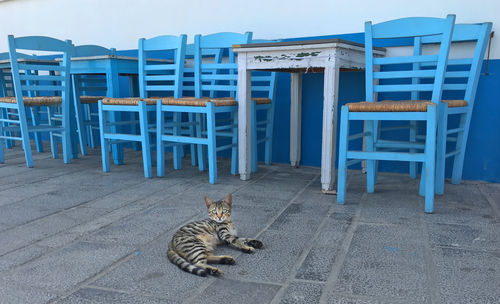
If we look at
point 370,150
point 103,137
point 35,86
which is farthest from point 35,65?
point 370,150

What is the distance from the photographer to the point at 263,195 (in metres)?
2.47

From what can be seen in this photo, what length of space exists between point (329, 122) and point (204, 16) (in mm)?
1880

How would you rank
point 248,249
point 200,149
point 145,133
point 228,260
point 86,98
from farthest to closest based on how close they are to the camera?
point 86,98 < point 200,149 < point 145,133 < point 248,249 < point 228,260

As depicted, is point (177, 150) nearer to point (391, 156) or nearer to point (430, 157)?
point (391, 156)

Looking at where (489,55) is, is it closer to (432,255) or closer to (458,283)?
(432,255)

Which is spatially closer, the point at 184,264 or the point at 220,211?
the point at 184,264

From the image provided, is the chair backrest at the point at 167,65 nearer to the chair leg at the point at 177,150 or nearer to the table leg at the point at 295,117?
the chair leg at the point at 177,150

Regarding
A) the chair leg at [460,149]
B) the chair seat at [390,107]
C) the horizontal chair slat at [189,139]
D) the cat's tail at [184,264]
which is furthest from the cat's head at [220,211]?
the chair leg at [460,149]

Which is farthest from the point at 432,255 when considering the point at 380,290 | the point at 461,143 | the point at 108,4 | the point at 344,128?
the point at 108,4

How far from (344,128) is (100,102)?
1840 mm

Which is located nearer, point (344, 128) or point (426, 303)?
point (426, 303)

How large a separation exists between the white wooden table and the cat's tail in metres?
1.24

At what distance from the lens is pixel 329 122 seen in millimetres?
2457

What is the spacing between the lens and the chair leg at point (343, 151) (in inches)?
85.4
